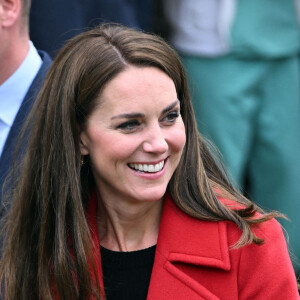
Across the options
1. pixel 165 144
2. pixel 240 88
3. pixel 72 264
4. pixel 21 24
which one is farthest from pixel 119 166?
pixel 240 88

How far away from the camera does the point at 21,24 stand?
4.00m

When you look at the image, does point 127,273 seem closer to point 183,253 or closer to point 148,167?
point 183,253

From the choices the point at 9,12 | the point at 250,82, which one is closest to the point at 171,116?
the point at 9,12

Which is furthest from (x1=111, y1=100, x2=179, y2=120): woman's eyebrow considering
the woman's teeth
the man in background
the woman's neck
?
the man in background

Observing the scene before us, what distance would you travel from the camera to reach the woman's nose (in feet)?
9.93

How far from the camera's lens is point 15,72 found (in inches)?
153

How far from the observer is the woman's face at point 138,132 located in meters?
3.04

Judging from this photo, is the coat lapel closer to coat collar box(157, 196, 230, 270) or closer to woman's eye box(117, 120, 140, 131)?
coat collar box(157, 196, 230, 270)

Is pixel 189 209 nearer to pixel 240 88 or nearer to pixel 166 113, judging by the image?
pixel 166 113

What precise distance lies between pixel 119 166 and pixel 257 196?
1.76 metres

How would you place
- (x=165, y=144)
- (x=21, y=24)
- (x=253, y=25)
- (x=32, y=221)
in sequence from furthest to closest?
(x=253, y=25) → (x=21, y=24) → (x=32, y=221) → (x=165, y=144)

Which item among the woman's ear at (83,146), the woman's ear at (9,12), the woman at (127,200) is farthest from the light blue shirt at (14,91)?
the woman's ear at (83,146)

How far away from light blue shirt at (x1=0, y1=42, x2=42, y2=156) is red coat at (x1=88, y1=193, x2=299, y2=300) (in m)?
0.81

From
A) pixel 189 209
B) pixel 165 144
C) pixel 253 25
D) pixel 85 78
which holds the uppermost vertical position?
pixel 253 25
